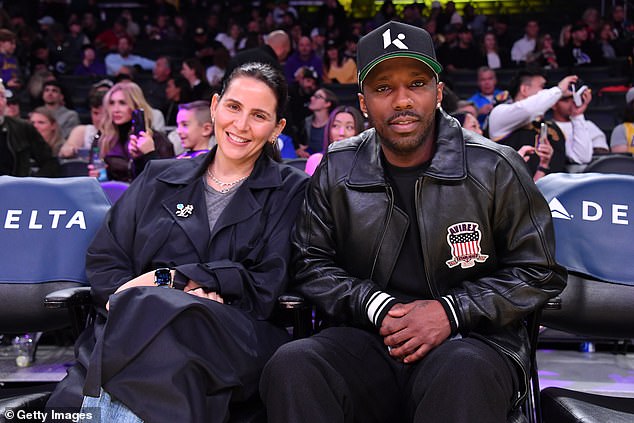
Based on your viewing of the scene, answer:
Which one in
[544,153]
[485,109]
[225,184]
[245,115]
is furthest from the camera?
[485,109]

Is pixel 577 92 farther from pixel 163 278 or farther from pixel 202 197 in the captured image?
pixel 163 278

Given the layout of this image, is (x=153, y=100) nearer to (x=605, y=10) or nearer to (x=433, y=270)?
(x=433, y=270)

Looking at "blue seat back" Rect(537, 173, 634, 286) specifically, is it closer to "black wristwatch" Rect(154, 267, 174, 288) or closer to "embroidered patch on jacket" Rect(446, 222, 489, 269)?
"embroidered patch on jacket" Rect(446, 222, 489, 269)

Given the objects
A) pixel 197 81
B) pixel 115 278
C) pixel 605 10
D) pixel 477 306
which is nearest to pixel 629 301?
pixel 477 306

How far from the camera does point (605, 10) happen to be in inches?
531

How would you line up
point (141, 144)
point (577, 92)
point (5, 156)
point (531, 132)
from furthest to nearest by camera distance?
1. point (5, 156)
2. point (577, 92)
3. point (531, 132)
4. point (141, 144)

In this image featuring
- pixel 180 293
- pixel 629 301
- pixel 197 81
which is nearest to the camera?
pixel 180 293

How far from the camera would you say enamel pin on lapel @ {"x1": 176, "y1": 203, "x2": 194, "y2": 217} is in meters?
2.69

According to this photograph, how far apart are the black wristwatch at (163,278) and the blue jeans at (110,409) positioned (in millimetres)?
457

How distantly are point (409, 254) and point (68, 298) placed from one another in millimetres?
1125

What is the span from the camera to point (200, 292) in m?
2.41

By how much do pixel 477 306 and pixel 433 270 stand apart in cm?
19

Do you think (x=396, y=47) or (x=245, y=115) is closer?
(x=396, y=47)

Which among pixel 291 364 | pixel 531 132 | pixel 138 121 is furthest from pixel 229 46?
pixel 291 364
